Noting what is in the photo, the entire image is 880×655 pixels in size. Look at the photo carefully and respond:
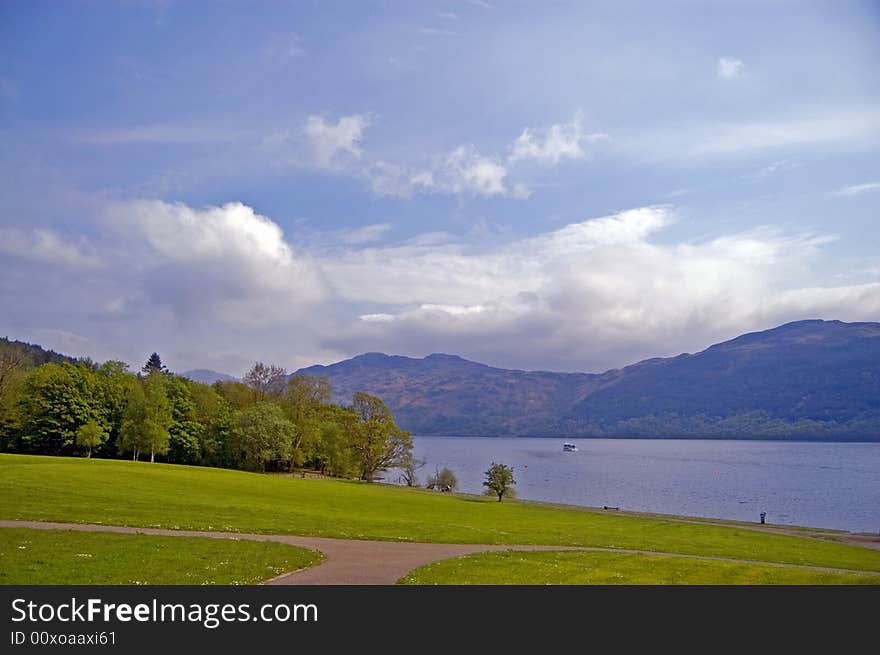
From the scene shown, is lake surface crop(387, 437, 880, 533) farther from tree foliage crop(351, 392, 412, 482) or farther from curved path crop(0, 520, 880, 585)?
curved path crop(0, 520, 880, 585)

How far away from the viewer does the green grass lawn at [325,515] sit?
27.9 metres

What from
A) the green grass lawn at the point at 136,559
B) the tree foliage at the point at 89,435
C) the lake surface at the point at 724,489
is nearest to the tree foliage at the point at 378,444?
the lake surface at the point at 724,489

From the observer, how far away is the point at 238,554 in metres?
19.5

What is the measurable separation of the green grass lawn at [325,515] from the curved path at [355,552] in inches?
57.3

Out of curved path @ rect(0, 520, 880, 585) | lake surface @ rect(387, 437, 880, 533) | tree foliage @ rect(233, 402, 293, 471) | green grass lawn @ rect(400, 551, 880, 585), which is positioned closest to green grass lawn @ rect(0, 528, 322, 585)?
curved path @ rect(0, 520, 880, 585)

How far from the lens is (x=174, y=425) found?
85.2 meters

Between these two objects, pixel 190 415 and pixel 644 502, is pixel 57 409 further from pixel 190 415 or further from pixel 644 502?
pixel 644 502

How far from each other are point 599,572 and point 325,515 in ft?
68.0

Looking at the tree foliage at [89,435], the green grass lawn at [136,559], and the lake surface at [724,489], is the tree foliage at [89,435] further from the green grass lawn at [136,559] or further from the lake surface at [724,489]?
the green grass lawn at [136,559]

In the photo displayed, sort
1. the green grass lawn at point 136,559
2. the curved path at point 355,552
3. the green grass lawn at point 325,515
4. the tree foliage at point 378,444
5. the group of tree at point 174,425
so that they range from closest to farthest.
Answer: the green grass lawn at point 136,559 < the curved path at point 355,552 < the green grass lawn at point 325,515 < the group of tree at point 174,425 < the tree foliage at point 378,444
